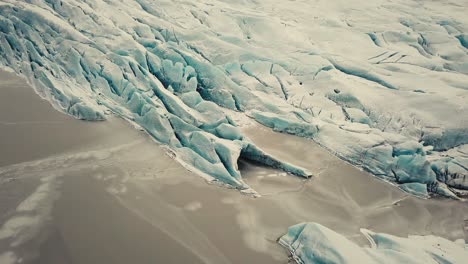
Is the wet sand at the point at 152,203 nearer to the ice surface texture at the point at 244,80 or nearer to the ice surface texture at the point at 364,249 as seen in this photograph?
the ice surface texture at the point at 364,249

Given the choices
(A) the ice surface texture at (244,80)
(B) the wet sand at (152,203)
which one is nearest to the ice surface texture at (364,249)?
(B) the wet sand at (152,203)

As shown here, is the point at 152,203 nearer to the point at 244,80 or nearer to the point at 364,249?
the point at 364,249

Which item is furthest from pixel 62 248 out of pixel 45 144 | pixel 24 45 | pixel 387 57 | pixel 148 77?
pixel 387 57

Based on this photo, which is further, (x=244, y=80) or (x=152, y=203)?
(x=244, y=80)

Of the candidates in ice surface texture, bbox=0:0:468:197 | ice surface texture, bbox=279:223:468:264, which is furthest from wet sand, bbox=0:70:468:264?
ice surface texture, bbox=0:0:468:197

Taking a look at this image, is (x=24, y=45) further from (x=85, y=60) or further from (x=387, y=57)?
(x=387, y=57)

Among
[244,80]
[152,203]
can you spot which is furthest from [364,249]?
[244,80]

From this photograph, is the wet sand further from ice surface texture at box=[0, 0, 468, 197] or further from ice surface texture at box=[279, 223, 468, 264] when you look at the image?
ice surface texture at box=[0, 0, 468, 197]
